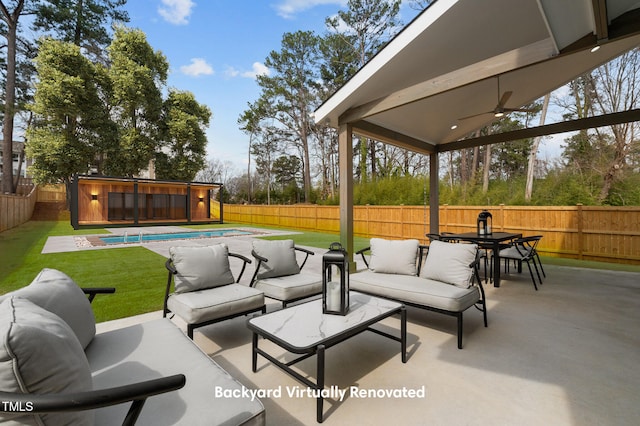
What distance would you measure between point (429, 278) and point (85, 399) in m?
3.06

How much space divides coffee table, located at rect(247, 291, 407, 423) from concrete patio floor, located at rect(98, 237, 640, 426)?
18 centimetres

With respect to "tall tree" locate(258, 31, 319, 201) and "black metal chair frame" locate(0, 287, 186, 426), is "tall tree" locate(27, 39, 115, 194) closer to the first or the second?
"tall tree" locate(258, 31, 319, 201)

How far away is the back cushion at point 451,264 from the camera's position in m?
3.06

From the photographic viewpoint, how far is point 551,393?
1998mm

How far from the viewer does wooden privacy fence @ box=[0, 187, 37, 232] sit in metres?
11.0

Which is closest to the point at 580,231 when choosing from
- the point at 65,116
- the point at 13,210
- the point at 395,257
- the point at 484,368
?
the point at 395,257

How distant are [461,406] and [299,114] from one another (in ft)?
64.7

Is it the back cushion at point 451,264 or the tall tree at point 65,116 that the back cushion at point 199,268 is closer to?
the back cushion at point 451,264

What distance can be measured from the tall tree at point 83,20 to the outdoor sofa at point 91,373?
2316cm

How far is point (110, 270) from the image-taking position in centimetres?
561

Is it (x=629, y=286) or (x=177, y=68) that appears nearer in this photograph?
(x=629, y=286)

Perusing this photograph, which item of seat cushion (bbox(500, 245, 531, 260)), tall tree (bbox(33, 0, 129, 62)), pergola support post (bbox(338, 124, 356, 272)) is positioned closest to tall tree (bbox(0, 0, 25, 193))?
tall tree (bbox(33, 0, 129, 62))

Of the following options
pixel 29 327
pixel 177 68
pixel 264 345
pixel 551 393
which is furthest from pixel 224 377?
pixel 177 68

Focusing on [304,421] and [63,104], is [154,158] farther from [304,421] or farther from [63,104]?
[304,421]
